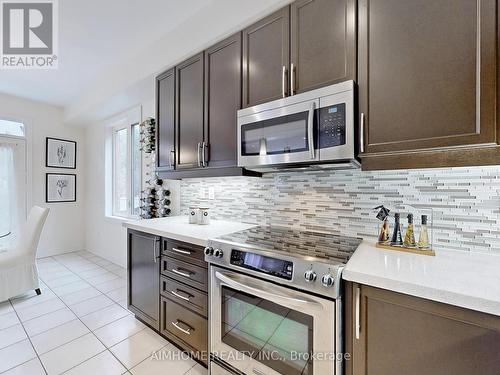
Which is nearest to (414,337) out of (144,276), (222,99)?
(222,99)

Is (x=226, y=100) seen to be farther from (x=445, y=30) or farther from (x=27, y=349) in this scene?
(x=27, y=349)

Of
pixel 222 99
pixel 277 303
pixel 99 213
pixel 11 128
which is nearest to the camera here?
pixel 277 303

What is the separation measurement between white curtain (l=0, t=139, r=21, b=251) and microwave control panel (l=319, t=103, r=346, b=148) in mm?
4856

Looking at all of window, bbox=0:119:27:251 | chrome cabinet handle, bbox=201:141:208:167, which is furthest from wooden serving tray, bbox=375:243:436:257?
window, bbox=0:119:27:251

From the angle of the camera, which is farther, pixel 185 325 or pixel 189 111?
pixel 189 111

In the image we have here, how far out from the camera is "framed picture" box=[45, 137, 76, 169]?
4.14 metres

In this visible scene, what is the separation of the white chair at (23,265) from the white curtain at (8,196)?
1.43 meters

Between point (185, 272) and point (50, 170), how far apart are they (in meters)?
4.10

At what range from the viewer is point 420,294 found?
840mm

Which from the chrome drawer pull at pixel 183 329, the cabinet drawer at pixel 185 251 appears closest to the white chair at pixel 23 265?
the cabinet drawer at pixel 185 251

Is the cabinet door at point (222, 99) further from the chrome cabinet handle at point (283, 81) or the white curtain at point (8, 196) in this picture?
the white curtain at point (8, 196)

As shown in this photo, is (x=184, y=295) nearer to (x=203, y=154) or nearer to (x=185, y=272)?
(x=185, y=272)

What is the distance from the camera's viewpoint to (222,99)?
1802 millimetres

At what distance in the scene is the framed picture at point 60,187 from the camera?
4152 millimetres
